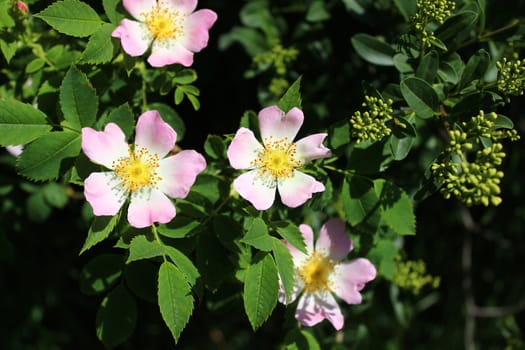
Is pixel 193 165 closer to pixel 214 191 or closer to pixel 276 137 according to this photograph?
pixel 214 191

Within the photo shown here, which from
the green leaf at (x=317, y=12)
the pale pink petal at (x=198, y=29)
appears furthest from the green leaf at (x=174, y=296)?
the green leaf at (x=317, y=12)

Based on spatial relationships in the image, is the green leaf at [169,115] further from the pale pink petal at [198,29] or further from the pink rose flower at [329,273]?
the pink rose flower at [329,273]

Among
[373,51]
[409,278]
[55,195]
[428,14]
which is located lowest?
[409,278]

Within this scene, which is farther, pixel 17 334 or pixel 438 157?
pixel 17 334

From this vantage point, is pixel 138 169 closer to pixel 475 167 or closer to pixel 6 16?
pixel 6 16

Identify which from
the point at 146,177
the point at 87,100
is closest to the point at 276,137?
the point at 146,177

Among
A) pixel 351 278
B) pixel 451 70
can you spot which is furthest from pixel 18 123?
pixel 451 70
